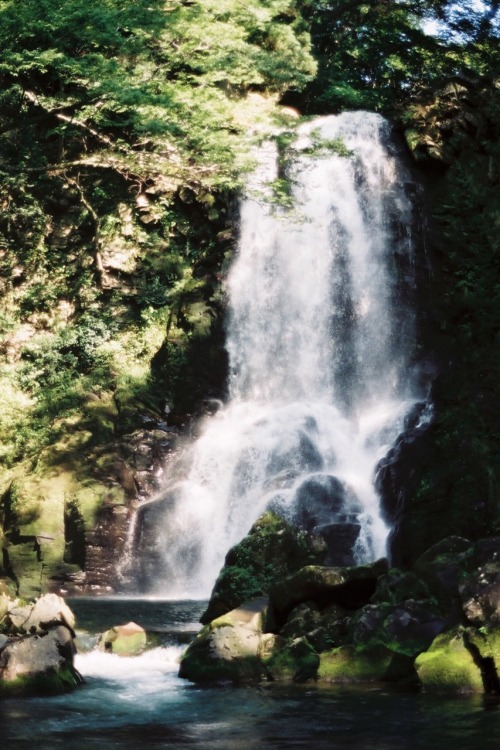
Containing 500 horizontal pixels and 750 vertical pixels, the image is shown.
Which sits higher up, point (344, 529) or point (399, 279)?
point (399, 279)

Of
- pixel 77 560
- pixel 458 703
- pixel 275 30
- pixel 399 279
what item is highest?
pixel 275 30

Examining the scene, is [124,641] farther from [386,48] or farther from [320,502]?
[386,48]

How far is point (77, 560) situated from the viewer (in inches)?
627

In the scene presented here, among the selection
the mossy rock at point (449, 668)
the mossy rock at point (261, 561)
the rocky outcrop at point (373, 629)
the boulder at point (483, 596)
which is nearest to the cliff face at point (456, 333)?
the mossy rock at point (261, 561)

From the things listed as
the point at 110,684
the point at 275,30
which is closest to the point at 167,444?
the point at 110,684

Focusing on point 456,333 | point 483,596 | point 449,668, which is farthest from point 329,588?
point 456,333

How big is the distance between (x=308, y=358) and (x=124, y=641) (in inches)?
437

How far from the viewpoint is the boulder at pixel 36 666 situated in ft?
26.0

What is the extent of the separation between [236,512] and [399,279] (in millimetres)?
7933

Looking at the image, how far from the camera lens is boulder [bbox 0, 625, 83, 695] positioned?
26.0 feet


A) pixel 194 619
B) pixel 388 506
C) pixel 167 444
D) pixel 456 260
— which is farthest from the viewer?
pixel 456 260

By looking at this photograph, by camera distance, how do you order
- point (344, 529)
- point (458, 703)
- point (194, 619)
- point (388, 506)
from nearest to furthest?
point (458, 703), point (194, 619), point (344, 529), point (388, 506)

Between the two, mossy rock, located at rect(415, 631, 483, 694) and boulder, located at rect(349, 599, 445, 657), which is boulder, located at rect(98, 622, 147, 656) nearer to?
boulder, located at rect(349, 599, 445, 657)

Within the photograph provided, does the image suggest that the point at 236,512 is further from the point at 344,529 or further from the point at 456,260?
the point at 456,260
